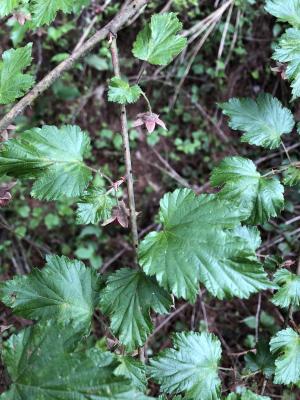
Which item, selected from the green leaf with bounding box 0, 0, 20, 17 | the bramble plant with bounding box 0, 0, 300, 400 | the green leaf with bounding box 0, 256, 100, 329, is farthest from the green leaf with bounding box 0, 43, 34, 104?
the green leaf with bounding box 0, 256, 100, 329

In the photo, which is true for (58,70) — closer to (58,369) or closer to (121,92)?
(121,92)

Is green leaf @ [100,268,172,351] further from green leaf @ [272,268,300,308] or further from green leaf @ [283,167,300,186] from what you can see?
green leaf @ [283,167,300,186]

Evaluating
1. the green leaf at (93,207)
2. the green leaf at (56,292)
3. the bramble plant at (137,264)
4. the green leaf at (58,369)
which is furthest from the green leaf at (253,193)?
the green leaf at (58,369)

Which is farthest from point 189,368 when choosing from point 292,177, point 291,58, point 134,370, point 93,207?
point 291,58

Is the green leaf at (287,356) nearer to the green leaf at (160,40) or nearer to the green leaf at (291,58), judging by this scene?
the green leaf at (291,58)

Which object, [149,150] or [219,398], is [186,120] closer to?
[149,150]
